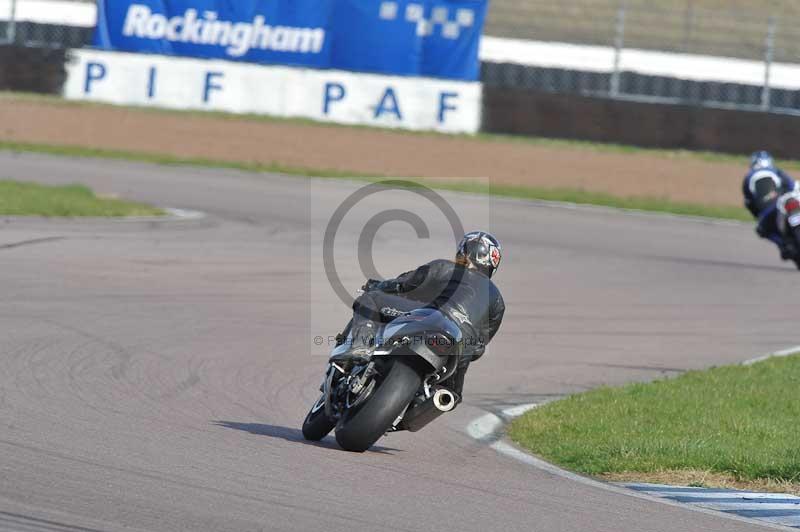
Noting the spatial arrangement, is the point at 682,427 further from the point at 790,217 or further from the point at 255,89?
the point at 255,89

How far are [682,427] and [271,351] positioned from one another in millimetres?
3404

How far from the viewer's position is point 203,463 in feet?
22.4

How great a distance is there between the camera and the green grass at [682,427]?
Result: 26.6ft

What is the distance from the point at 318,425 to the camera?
26.1ft

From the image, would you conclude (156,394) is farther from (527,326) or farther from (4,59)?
(4,59)

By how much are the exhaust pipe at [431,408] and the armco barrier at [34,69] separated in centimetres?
2162

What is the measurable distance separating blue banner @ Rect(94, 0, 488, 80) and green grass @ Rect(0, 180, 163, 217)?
9113mm

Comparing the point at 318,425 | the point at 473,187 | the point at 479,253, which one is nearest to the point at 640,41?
the point at 473,187

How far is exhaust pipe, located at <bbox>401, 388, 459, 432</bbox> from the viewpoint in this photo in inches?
295

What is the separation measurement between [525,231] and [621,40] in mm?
8753

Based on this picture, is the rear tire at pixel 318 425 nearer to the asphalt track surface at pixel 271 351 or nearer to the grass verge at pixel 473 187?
the asphalt track surface at pixel 271 351

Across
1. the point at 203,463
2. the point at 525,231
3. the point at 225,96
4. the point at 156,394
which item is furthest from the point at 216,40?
the point at 203,463

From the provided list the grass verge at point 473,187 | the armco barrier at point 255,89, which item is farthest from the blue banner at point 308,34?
the grass verge at point 473,187

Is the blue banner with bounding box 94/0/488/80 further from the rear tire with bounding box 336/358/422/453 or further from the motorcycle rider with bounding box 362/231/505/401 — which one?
the rear tire with bounding box 336/358/422/453
